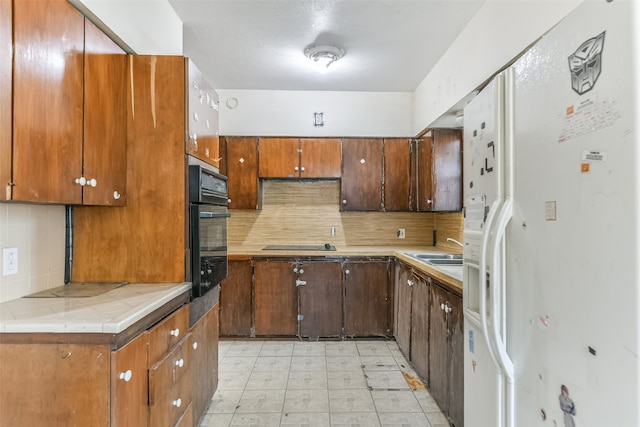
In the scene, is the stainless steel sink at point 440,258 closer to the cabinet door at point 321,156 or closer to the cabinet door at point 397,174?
the cabinet door at point 397,174

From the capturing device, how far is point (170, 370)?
5.24 feet

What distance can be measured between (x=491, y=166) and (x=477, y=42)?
62.6 inches

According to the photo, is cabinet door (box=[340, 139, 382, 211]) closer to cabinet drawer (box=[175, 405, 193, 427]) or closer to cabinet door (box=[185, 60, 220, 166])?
cabinet door (box=[185, 60, 220, 166])

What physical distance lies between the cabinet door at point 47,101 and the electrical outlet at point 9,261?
35 centimetres

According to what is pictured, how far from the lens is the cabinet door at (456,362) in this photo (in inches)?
73.2

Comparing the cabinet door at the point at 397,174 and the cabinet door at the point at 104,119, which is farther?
the cabinet door at the point at 397,174

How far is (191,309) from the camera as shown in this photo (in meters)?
1.89

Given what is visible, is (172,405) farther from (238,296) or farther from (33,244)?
(238,296)

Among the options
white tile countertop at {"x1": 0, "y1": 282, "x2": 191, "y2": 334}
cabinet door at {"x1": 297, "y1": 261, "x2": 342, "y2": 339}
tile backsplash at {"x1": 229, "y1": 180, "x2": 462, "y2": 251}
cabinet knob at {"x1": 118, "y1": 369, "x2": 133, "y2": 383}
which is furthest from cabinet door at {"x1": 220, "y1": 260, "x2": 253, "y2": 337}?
cabinet knob at {"x1": 118, "y1": 369, "x2": 133, "y2": 383}

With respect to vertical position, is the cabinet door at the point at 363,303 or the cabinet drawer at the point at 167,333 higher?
the cabinet drawer at the point at 167,333

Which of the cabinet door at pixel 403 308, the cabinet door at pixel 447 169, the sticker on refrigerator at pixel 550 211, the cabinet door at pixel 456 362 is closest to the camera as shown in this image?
the sticker on refrigerator at pixel 550 211

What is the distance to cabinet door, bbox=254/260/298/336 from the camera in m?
3.49

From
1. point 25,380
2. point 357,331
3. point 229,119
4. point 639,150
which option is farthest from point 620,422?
point 229,119

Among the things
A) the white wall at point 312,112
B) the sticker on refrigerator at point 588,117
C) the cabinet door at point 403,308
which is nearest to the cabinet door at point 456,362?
the cabinet door at point 403,308
